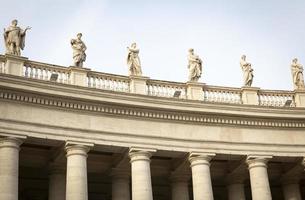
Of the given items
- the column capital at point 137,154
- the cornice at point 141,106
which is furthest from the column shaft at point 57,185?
the cornice at point 141,106

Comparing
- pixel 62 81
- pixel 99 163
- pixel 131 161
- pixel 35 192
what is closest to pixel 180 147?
pixel 131 161

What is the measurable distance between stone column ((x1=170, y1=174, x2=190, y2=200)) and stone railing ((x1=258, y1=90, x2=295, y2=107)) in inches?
326

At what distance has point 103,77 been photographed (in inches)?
1635

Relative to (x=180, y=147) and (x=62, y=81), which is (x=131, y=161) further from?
(x=62, y=81)

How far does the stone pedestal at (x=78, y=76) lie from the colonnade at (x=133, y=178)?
4.55 m

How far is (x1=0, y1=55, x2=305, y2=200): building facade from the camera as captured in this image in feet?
122

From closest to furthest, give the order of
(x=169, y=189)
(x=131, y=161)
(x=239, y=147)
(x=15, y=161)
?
(x=15, y=161) < (x=131, y=161) < (x=239, y=147) < (x=169, y=189)

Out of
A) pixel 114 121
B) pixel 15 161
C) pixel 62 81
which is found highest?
pixel 62 81

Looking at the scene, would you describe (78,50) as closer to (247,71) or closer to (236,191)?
(247,71)

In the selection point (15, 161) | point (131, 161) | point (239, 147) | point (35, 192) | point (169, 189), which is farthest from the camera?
point (169, 189)

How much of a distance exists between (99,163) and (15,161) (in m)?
9.19

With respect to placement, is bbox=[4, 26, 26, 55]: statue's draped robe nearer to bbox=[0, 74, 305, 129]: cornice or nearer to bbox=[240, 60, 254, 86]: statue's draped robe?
bbox=[0, 74, 305, 129]: cornice

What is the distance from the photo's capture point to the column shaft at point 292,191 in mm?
47094

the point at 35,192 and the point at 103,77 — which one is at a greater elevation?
the point at 103,77
